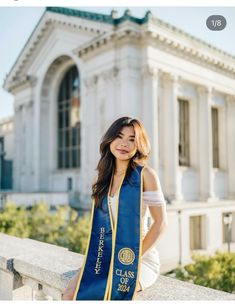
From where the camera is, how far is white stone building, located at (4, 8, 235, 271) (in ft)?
27.8

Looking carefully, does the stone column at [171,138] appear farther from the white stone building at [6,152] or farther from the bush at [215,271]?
the bush at [215,271]

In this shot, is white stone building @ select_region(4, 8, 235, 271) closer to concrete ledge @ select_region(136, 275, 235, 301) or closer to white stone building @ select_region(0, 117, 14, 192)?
white stone building @ select_region(0, 117, 14, 192)

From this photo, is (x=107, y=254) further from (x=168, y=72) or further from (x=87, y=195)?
(x=87, y=195)

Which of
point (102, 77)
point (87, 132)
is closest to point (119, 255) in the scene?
point (102, 77)

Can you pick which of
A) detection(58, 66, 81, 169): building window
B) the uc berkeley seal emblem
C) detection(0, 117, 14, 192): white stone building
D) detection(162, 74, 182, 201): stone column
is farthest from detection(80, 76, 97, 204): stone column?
the uc berkeley seal emblem

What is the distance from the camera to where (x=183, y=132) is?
10.6 metres

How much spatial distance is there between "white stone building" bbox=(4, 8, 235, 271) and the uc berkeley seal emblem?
458 cm

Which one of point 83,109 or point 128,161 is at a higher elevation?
point 83,109

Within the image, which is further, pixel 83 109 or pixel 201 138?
pixel 83 109

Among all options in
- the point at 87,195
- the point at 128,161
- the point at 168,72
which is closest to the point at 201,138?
the point at 168,72

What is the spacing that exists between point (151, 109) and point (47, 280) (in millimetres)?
9519

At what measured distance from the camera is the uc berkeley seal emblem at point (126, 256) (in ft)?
6.09

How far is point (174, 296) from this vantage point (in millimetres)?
1895
